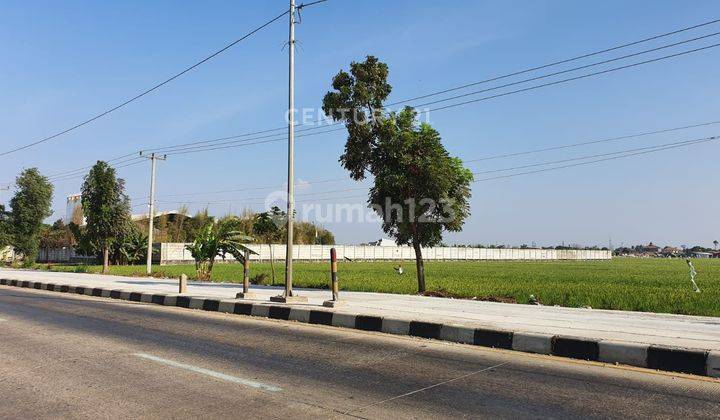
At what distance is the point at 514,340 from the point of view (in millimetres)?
7582

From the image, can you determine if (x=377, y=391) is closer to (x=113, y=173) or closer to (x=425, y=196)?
(x=425, y=196)

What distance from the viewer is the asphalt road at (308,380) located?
14.9ft

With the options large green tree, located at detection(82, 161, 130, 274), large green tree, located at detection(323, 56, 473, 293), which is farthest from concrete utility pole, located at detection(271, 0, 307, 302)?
large green tree, located at detection(82, 161, 130, 274)

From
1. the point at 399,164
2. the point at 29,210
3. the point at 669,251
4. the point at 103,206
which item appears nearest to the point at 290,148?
the point at 399,164

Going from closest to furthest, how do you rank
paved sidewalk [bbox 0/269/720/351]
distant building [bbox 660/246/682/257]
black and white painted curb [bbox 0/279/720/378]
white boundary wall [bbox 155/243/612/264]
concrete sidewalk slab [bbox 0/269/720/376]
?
1. black and white painted curb [bbox 0/279/720/378]
2. concrete sidewalk slab [bbox 0/269/720/376]
3. paved sidewalk [bbox 0/269/720/351]
4. white boundary wall [bbox 155/243/612/264]
5. distant building [bbox 660/246/682/257]

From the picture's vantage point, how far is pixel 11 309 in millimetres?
12422

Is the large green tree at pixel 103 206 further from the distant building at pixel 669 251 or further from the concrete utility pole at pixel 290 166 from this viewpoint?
the distant building at pixel 669 251

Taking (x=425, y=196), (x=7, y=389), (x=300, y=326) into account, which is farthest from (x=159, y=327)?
(x=425, y=196)

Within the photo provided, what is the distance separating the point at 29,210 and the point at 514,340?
4777 cm

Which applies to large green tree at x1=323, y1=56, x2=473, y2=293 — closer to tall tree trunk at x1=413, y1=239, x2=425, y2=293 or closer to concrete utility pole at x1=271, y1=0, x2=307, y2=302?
tall tree trunk at x1=413, y1=239, x2=425, y2=293

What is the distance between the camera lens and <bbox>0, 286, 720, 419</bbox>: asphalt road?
453 cm

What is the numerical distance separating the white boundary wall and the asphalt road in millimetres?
27095

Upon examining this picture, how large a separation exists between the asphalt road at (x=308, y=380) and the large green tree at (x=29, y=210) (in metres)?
42.3

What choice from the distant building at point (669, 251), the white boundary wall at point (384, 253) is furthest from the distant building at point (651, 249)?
the white boundary wall at point (384, 253)
